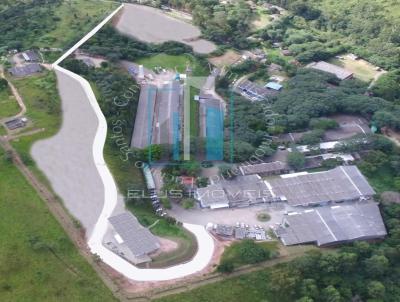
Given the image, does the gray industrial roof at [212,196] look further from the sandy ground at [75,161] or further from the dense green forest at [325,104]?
the dense green forest at [325,104]

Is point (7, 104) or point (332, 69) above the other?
point (332, 69)

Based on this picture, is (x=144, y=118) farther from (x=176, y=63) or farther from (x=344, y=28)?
(x=344, y=28)

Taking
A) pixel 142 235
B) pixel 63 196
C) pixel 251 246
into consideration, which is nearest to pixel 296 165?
pixel 251 246

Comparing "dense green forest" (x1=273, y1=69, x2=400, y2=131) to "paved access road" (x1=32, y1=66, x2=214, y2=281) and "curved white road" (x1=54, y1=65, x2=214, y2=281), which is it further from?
"paved access road" (x1=32, y1=66, x2=214, y2=281)

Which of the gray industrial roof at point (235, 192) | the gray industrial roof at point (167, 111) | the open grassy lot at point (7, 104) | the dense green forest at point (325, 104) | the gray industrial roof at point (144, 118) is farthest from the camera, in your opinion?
the dense green forest at point (325, 104)

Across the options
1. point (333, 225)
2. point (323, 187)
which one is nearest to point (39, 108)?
point (323, 187)

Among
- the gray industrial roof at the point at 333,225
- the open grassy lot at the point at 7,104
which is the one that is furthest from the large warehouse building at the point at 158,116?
the gray industrial roof at the point at 333,225

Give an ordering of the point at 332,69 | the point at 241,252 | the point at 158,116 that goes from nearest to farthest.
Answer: the point at 241,252 < the point at 158,116 < the point at 332,69

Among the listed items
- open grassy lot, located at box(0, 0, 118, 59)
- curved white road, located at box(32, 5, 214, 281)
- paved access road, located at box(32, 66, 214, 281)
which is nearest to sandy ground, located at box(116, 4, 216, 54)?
open grassy lot, located at box(0, 0, 118, 59)
